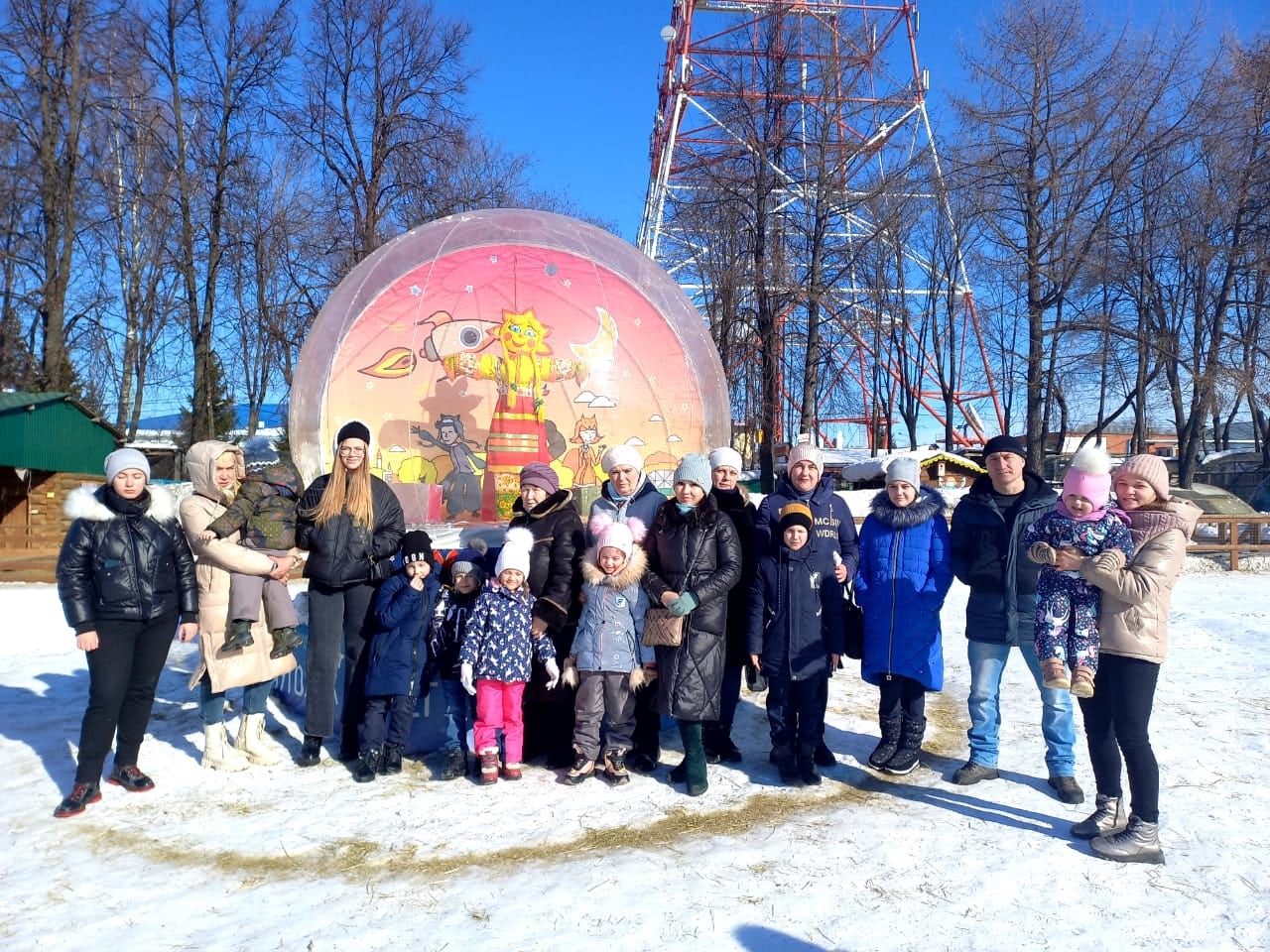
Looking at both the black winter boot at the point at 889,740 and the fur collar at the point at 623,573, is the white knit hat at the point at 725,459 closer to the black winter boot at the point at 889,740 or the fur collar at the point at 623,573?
the fur collar at the point at 623,573

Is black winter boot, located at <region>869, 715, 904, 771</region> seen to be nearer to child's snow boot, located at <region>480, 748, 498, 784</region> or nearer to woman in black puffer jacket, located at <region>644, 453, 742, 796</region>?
woman in black puffer jacket, located at <region>644, 453, 742, 796</region>

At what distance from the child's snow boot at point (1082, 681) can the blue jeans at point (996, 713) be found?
78 cm

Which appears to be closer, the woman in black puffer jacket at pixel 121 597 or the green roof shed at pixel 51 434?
the woman in black puffer jacket at pixel 121 597

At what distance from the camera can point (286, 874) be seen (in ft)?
11.7

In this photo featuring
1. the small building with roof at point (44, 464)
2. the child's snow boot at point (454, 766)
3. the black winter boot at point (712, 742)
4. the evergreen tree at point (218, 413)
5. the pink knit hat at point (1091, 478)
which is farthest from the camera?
the evergreen tree at point (218, 413)

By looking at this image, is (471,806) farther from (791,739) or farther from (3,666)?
(3,666)

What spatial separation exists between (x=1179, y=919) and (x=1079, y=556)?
4.50ft

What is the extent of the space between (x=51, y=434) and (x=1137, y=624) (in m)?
17.8

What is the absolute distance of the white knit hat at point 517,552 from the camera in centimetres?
458

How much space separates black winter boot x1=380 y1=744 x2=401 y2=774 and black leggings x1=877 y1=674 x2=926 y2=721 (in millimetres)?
→ 2689

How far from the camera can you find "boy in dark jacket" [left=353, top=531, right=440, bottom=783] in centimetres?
462

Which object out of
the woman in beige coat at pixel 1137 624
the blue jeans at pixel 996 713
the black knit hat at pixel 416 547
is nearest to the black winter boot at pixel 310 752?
the black knit hat at pixel 416 547

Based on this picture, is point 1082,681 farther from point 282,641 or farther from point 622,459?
point 282,641

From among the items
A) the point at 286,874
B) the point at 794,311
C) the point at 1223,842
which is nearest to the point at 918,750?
the point at 1223,842
